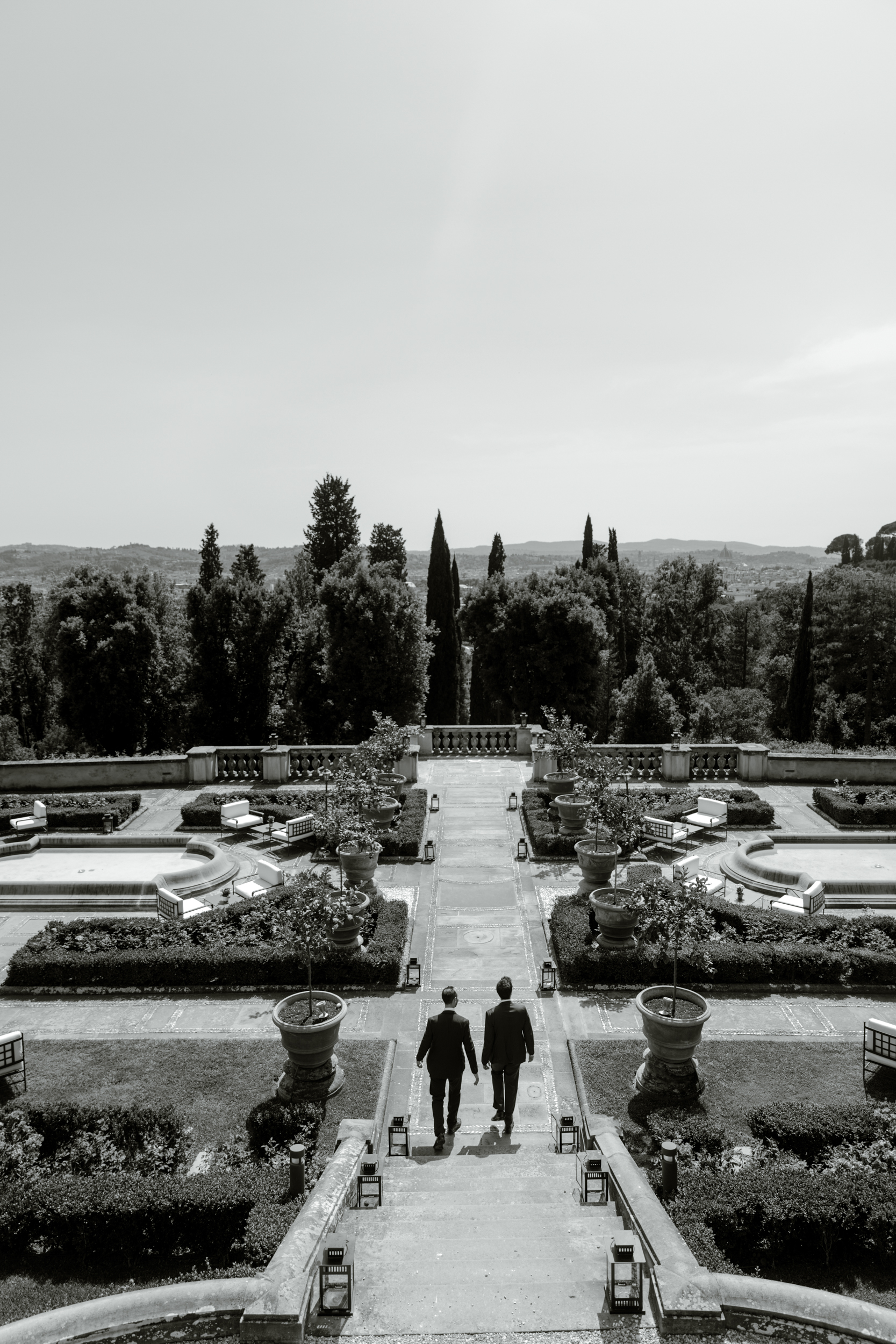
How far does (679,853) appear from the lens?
21.2m

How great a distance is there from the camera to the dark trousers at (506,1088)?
10.8 m

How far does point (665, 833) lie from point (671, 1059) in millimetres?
10020

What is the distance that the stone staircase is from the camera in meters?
6.79

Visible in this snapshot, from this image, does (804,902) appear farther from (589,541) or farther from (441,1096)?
(589,541)

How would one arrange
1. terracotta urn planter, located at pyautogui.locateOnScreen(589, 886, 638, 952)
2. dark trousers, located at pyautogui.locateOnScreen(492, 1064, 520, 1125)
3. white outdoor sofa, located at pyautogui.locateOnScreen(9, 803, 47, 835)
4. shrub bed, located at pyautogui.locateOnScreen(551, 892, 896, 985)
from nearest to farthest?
dark trousers, located at pyautogui.locateOnScreen(492, 1064, 520, 1125) → shrub bed, located at pyautogui.locateOnScreen(551, 892, 896, 985) → terracotta urn planter, located at pyautogui.locateOnScreen(589, 886, 638, 952) → white outdoor sofa, located at pyautogui.locateOnScreen(9, 803, 47, 835)

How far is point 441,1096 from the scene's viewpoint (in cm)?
1068

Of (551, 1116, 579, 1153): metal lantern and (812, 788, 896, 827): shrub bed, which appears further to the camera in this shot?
(812, 788, 896, 827): shrub bed

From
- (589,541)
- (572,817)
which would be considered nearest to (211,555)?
(589,541)

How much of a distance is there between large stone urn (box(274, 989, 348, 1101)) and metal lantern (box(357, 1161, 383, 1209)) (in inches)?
102

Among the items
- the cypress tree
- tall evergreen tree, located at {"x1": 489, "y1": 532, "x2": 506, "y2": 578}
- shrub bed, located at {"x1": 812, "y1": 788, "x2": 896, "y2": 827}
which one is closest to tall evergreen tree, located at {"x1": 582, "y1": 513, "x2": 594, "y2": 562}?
tall evergreen tree, located at {"x1": 489, "y1": 532, "x2": 506, "y2": 578}

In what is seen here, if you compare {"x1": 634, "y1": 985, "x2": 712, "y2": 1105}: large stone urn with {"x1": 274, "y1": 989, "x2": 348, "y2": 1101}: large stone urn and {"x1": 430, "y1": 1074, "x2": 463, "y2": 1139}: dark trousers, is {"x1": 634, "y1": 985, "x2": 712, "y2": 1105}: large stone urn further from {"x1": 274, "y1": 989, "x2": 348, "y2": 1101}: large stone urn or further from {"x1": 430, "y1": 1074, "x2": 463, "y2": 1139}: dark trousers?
{"x1": 274, "y1": 989, "x2": 348, "y2": 1101}: large stone urn

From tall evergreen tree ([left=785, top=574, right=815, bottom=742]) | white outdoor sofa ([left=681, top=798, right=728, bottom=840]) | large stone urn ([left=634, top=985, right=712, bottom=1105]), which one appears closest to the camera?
large stone urn ([left=634, top=985, right=712, bottom=1105])

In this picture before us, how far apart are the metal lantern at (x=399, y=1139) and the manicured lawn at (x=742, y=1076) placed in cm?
241

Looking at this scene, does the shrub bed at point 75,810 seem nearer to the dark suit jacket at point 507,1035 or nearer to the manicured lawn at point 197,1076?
the manicured lawn at point 197,1076
